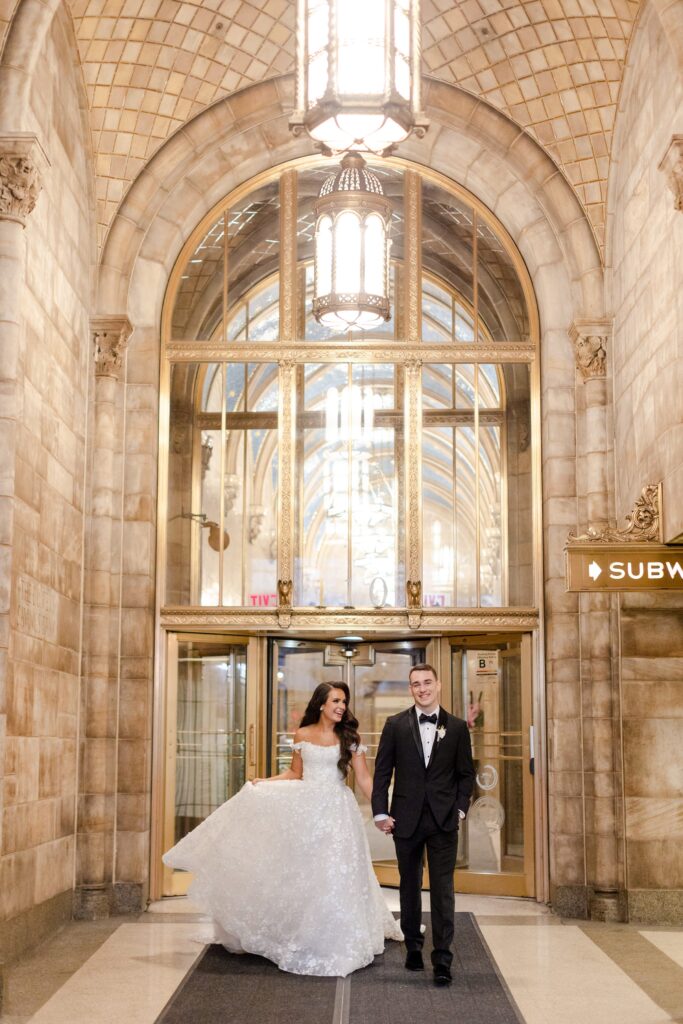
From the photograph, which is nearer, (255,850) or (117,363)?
(255,850)

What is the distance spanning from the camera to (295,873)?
7707mm

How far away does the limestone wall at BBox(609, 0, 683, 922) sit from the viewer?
31.1 ft

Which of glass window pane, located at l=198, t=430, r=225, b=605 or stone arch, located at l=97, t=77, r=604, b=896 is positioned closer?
stone arch, located at l=97, t=77, r=604, b=896

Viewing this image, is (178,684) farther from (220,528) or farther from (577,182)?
(577,182)

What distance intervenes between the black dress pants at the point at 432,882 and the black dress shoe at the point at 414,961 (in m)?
0.03

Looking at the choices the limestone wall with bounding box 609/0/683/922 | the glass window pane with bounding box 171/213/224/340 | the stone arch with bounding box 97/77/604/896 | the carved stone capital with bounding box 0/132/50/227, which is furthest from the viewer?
the glass window pane with bounding box 171/213/224/340

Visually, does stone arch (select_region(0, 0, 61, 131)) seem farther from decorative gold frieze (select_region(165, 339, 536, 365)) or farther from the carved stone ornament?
the carved stone ornament

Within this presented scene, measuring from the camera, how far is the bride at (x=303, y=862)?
24.8ft

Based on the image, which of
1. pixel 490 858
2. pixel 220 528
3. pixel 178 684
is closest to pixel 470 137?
pixel 220 528

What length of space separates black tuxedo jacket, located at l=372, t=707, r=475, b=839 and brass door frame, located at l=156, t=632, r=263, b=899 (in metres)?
3.79

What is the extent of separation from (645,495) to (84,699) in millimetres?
4734

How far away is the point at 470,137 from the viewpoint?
11.5 metres

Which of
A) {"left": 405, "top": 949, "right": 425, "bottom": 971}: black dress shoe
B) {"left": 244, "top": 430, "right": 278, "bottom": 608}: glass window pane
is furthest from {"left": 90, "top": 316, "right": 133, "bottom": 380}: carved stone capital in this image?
{"left": 405, "top": 949, "right": 425, "bottom": 971}: black dress shoe

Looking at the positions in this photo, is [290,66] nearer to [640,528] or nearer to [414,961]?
[640,528]
